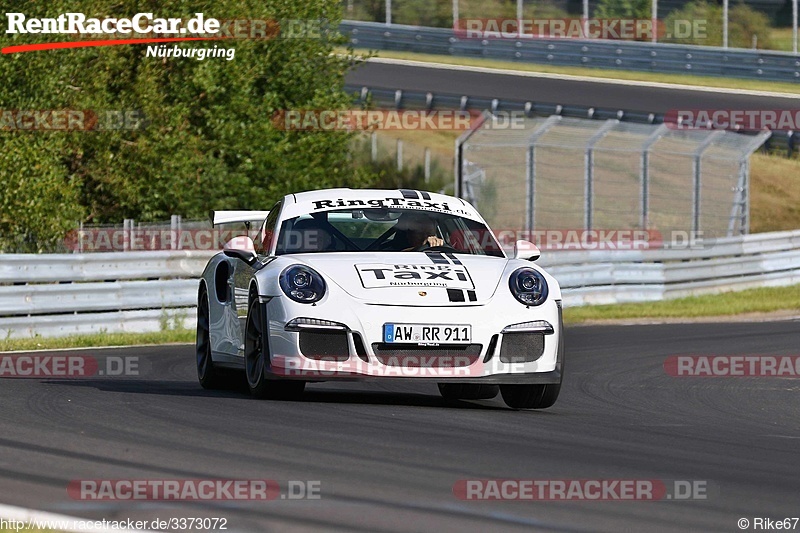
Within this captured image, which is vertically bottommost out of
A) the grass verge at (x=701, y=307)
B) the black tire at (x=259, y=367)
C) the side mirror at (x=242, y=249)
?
the grass verge at (x=701, y=307)

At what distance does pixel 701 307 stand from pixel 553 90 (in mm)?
17622

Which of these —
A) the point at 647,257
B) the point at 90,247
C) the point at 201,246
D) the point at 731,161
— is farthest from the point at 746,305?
the point at 90,247

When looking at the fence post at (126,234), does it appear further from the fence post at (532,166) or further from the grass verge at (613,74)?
the grass verge at (613,74)

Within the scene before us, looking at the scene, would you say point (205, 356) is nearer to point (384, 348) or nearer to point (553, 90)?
point (384, 348)

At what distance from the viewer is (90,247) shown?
1934 cm

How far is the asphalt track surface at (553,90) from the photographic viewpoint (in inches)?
1435

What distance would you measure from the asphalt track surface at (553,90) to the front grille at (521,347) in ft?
89.6

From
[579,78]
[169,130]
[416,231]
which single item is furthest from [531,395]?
[579,78]

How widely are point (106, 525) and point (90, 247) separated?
582 inches

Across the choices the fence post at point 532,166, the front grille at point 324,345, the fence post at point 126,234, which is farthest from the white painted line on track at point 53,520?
the fence post at point 532,166

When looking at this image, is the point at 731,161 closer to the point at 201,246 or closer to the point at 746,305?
the point at 746,305

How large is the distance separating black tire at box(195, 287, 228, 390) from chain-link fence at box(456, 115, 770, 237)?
38.2ft

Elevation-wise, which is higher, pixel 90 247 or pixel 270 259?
pixel 270 259

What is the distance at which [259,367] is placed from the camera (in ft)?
29.9
